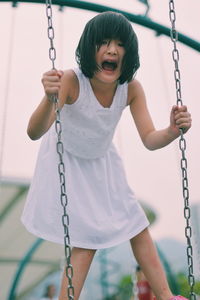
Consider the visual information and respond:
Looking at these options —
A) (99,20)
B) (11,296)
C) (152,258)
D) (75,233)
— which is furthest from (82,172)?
(11,296)

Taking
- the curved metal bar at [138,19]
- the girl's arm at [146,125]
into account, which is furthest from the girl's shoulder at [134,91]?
the curved metal bar at [138,19]

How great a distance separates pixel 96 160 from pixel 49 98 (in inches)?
18.9

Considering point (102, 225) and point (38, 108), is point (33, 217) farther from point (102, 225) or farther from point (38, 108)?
point (38, 108)

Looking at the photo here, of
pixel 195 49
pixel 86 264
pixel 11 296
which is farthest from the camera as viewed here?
pixel 11 296

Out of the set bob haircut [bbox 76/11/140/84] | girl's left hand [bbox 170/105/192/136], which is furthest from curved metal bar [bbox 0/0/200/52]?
girl's left hand [bbox 170/105/192/136]

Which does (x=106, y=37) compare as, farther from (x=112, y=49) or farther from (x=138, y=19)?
(x=138, y=19)

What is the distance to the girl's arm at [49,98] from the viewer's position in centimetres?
194

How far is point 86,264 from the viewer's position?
7.36ft

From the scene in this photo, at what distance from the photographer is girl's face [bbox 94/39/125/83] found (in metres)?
2.15

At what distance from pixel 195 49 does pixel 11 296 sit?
684 centimetres

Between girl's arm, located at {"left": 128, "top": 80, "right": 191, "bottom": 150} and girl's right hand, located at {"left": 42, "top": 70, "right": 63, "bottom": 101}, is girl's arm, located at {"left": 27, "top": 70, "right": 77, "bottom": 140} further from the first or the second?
girl's arm, located at {"left": 128, "top": 80, "right": 191, "bottom": 150}

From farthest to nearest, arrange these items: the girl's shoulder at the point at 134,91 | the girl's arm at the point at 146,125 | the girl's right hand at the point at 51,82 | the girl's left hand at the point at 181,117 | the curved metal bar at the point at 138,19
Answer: the curved metal bar at the point at 138,19 → the girl's shoulder at the point at 134,91 → the girl's arm at the point at 146,125 → the girl's left hand at the point at 181,117 → the girl's right hand at the point at 51,82

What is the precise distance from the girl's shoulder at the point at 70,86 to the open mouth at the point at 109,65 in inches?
6.4

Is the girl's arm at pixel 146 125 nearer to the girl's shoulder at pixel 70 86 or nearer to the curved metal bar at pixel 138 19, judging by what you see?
the girl's shoulder at pixel 70 86
